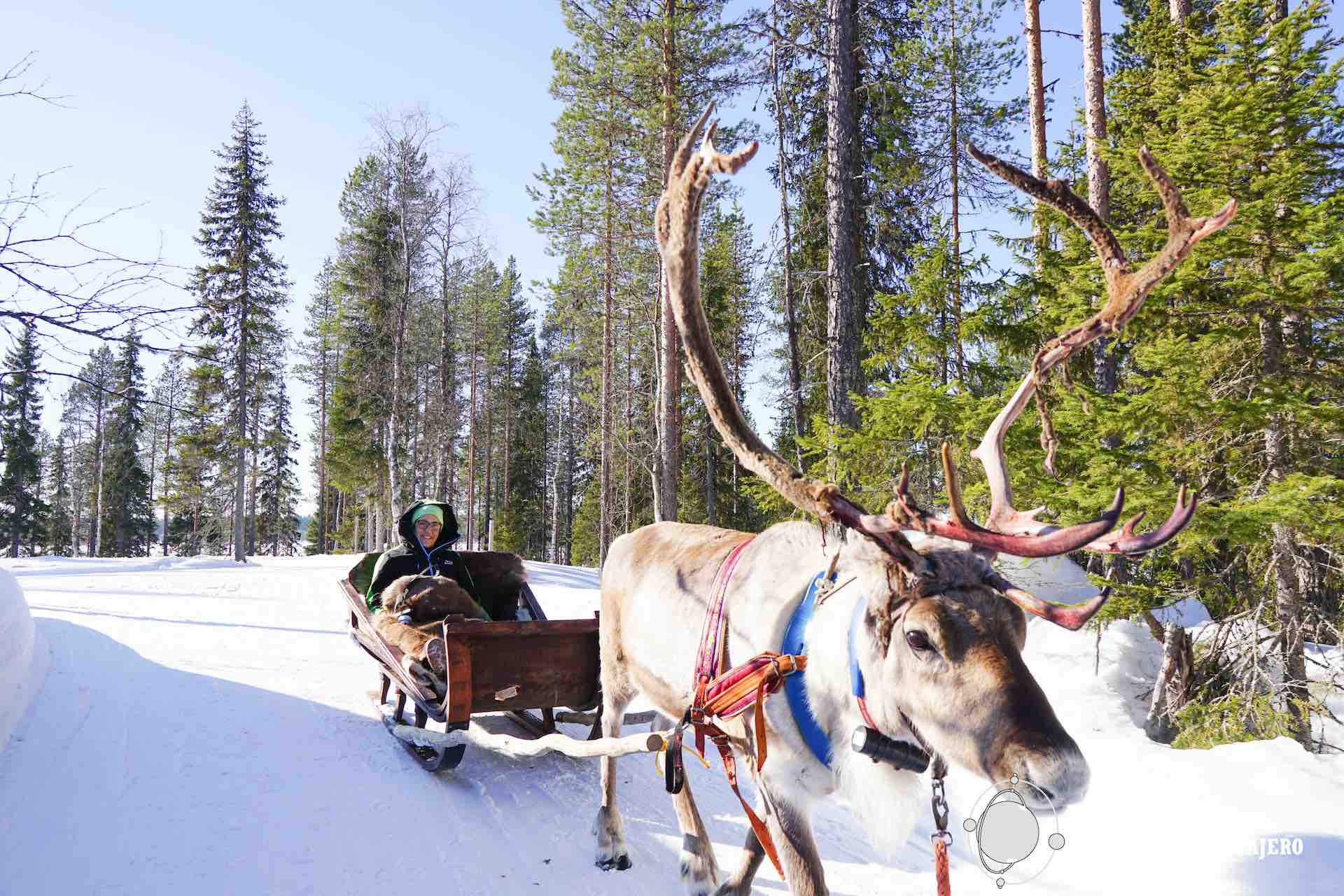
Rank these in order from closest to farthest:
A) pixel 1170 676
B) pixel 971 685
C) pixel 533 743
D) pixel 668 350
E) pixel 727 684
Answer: pixel 971 685
pixel 727 684
pixel 533 743
pixel 1170 676
pixel 668 350

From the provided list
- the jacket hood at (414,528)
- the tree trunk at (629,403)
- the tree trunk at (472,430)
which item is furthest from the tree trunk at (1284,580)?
the tree trunk at (472,430)

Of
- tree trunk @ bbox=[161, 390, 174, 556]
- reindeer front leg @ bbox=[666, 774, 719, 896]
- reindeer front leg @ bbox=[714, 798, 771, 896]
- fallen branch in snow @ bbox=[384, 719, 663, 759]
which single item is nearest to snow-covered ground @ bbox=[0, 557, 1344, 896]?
reindeer front leg @ bbox=[666, 774, 719, 896]

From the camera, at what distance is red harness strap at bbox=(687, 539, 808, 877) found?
2.56 meters

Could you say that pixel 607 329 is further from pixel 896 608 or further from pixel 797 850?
pixel 896 608

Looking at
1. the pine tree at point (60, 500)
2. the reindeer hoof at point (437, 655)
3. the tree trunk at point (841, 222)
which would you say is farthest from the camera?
the pine tree at point (60, 500)

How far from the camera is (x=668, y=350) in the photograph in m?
15.4

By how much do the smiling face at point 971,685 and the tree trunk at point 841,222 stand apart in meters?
6.97

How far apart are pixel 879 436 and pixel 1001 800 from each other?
681 cm

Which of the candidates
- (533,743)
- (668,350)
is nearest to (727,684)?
(533,743)

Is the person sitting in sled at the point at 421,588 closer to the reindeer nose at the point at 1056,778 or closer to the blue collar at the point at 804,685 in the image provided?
the blue collar at the point at 804,685

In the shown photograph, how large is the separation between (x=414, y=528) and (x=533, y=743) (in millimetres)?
2817

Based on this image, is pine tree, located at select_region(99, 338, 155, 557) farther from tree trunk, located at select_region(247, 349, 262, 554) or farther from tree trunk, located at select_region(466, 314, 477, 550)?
tree trunk, located at select_region(466, 314, 477, 550)

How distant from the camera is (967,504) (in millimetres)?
8234

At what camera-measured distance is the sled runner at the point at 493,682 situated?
4.52m
